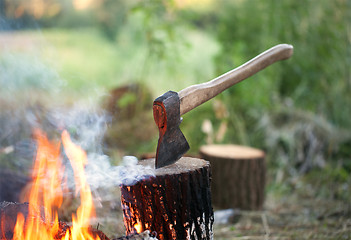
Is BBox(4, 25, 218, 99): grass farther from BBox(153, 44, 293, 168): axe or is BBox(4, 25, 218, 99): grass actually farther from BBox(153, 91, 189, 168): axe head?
BBox(153, 91, 189, 168): axe head

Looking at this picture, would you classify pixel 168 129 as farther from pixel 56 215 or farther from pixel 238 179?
pixel 238 179

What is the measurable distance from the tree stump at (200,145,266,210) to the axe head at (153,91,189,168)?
1.65 metres

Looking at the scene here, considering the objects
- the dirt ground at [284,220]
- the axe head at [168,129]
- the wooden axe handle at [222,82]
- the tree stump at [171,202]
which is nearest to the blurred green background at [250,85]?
the dirt ground at [284,220]

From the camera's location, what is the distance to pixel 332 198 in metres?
3.75

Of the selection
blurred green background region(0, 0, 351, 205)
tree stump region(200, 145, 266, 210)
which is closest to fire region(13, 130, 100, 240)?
tree stump region(200, 145, 266, 210)

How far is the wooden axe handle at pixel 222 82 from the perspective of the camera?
1894mm

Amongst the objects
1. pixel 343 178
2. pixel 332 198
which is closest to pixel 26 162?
pixel 332 198

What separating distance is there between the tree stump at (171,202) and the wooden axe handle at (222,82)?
0.33 m

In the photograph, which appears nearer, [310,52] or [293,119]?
[293,119]

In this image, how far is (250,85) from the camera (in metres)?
4.82

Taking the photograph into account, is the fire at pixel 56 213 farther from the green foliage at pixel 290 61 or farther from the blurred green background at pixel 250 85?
the green foliage at pixel 290 61

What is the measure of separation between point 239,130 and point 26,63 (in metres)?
3.26

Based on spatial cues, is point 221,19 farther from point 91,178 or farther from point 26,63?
point 91,178

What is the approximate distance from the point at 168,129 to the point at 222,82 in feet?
1.48
